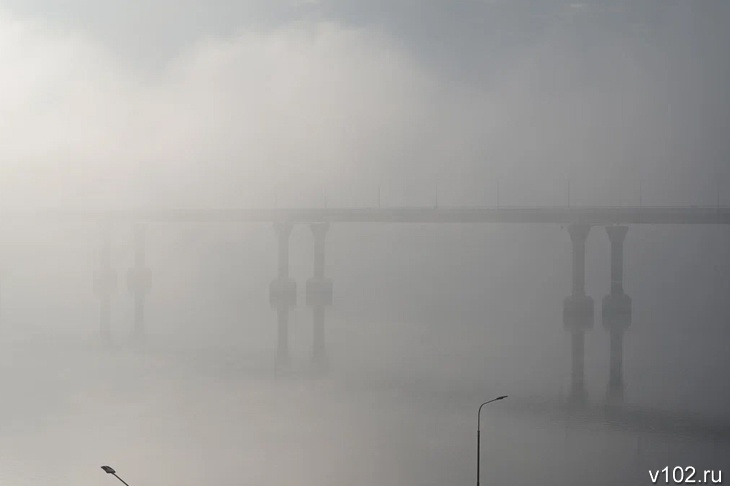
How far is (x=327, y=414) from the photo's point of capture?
4622cm

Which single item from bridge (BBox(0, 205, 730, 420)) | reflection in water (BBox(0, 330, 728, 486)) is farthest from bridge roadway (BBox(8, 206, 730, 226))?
reflection in water (BBox(0, 330, 728, 486))

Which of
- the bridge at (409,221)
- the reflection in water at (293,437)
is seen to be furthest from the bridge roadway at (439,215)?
the reflection in water at (293,437)

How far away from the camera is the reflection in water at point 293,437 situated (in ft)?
115

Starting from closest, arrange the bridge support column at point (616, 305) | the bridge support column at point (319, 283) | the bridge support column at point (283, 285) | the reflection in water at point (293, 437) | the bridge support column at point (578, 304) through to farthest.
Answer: the reflection in water at point (293, 437) < the bridge support column at point (578, 304) < the bridge support column at point (616, 305) < the bridge support column at point (283, 285) < the bridge support column at point (319, 283)

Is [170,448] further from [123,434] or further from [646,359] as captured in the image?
[646,359]

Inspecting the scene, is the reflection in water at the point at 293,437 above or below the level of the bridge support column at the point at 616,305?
below

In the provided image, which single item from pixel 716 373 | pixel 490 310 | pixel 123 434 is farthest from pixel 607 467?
pixel 490 310

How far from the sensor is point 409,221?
388 feet

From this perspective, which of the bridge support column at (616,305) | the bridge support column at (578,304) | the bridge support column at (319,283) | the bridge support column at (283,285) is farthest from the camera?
the bridge support column at (319,283)

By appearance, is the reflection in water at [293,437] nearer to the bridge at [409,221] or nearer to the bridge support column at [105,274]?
the bridge at [409,221]

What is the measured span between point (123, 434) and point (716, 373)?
39366 mm

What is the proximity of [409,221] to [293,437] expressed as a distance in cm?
7865

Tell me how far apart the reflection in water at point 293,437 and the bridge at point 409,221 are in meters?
10.6

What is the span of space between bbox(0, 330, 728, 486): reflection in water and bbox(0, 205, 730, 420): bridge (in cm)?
1057
